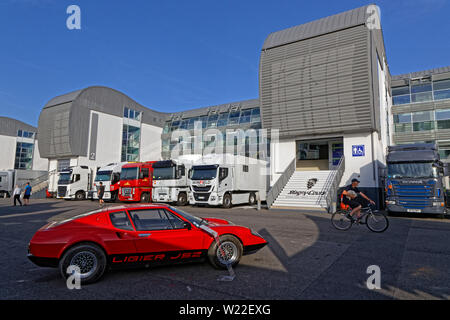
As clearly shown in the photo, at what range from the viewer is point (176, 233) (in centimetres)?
502

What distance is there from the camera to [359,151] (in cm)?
2088

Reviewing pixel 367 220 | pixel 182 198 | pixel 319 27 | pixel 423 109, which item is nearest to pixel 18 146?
pixel 182 198

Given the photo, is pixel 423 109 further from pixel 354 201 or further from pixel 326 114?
pixel 354 201

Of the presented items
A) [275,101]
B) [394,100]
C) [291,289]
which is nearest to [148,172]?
[275,101]

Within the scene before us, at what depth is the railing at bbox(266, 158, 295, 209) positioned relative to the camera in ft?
63.0

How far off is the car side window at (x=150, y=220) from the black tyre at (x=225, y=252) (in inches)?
34.2

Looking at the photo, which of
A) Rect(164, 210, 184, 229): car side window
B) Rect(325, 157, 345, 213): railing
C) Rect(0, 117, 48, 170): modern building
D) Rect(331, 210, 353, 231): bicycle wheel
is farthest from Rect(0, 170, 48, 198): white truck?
Rect(164, 210, 184, 229): car side window

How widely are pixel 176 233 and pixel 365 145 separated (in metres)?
19.2

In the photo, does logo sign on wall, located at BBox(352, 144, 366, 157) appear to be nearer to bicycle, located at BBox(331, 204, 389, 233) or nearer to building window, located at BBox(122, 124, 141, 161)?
bicycle, located at BBox(331, 204, 389, 233)

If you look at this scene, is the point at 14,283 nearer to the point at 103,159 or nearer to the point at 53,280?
the point at 53,280

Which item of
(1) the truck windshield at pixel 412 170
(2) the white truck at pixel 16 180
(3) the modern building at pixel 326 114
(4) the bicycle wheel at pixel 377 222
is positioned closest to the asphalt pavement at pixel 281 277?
(4) the bicycle wheel at pixel 377 222

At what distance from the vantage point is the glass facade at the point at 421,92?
27984 mm

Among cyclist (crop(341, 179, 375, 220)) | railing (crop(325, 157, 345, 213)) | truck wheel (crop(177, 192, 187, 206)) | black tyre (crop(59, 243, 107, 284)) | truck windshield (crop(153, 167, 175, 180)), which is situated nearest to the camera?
black tyre (crop(59, 243, 107, 284))

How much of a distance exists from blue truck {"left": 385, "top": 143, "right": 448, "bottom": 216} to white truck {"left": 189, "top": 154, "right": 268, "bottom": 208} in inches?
358
